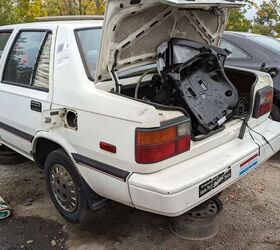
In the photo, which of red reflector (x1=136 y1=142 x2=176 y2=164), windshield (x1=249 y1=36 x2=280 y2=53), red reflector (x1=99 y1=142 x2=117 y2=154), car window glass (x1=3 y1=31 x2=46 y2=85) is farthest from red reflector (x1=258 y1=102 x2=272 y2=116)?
windshield (x1=249 y1=36 x2=280 y2=53)

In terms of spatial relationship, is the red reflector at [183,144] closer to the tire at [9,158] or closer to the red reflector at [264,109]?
the red reflector at [264,109]

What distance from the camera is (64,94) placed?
111 inches

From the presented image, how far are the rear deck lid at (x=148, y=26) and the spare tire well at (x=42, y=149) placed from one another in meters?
0.85

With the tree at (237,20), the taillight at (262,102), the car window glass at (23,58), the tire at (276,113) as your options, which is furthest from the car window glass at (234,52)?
the tree at (237,20)

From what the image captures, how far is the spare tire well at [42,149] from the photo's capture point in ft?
10.4

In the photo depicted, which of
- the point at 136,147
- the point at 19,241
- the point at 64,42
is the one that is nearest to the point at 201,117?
the point at 136,147

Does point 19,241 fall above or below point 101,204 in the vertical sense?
below

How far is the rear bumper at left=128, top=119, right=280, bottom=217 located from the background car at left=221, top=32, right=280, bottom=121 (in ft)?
7.05

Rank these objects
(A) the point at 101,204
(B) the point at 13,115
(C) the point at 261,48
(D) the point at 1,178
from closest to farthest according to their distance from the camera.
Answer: (A) the point at 101,204 < (B) the point at 13,115 < (D) the point at 1,178 < (C) the point at 261,48

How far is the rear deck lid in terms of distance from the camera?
8.25 ft

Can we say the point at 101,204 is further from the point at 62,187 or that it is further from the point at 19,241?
the point at 19,241

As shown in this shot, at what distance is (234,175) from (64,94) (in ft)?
4.57

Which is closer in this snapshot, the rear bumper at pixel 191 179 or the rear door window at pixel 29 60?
the rear bumper at pixel 191 179

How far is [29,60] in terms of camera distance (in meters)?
3.37
